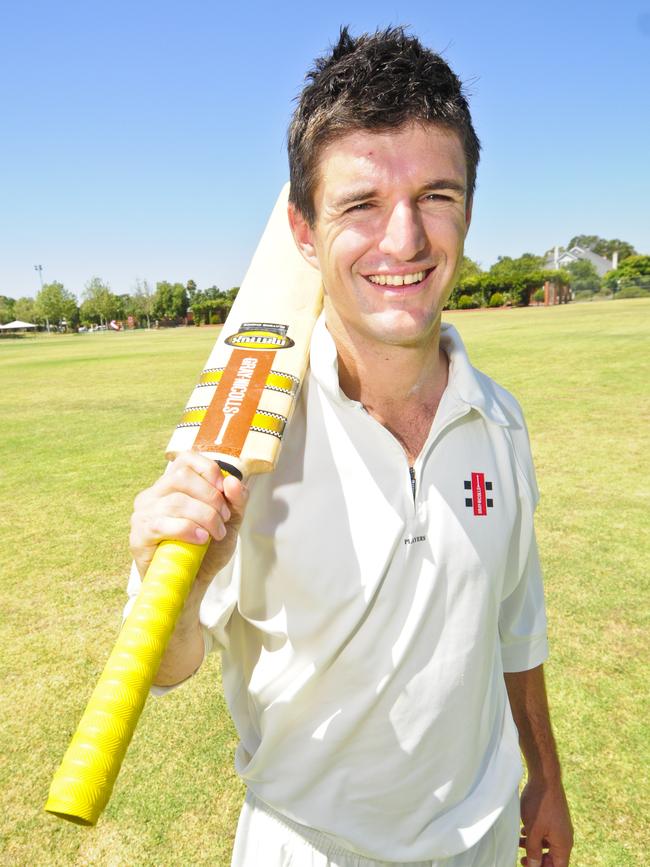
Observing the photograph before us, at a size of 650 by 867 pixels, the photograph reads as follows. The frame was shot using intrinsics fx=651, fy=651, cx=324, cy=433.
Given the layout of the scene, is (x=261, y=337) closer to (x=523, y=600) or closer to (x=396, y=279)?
(x=396, y=279)

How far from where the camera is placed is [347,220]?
1282 mm

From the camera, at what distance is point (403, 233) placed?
124 centimetres

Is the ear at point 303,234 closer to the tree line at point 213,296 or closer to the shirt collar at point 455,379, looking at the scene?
the shirt collar at point 455,379

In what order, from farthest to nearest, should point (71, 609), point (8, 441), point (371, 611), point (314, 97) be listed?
point (8, 441), point (71, 609), point (314, 97), point (371, 611)

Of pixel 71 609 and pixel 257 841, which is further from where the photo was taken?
pixel 71 609

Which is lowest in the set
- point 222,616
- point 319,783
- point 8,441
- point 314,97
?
point 8,441

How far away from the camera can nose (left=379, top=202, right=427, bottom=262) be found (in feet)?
4.08

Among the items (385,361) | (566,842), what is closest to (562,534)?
(566,842)

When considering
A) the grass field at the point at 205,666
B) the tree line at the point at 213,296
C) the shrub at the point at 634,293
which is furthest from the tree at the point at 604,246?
the grass field at the point at 205,666

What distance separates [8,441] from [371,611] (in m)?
8.84

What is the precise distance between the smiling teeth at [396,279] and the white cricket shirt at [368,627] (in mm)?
182

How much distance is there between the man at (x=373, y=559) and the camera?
1.20 meters

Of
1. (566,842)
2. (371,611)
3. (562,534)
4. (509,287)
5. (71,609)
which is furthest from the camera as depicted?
(509,287)

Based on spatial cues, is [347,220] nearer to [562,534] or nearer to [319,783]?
[319,783]
